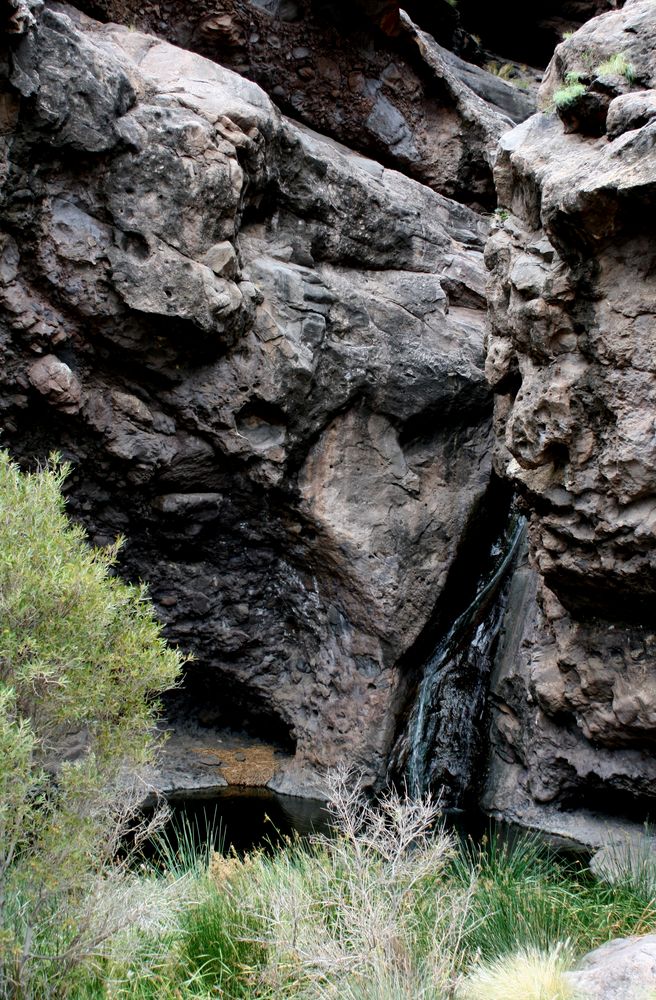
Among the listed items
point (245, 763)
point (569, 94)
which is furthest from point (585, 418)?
point (245, 763)

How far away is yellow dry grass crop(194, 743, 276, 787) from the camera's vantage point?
12.3 m

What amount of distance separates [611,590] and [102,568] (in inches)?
217

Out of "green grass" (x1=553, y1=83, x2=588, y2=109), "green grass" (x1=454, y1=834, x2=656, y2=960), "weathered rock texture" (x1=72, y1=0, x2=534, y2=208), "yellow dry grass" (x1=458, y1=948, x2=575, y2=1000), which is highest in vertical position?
"weathered rock texture" (x1=72, y1=0, x2=534, y2=208)

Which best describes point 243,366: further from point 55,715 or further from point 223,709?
point 55,715

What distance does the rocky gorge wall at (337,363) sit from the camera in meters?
8.47

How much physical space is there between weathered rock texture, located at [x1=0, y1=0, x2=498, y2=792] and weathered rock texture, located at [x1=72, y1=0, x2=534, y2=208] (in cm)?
86

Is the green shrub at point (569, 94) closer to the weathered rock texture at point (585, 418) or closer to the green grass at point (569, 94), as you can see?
the green grass at point (569, 94)

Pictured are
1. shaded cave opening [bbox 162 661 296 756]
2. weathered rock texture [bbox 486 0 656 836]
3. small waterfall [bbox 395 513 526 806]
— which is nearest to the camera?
weathered rock texture [bbox 486 0 656 836]

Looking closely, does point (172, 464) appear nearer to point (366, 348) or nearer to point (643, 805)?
point (366, 348)

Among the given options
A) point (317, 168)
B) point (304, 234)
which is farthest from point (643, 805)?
point (317, 168)

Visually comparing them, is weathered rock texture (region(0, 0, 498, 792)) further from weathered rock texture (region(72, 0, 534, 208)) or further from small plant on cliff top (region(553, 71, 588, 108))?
small plant on cliff top (region(553, 71, 588, 108))

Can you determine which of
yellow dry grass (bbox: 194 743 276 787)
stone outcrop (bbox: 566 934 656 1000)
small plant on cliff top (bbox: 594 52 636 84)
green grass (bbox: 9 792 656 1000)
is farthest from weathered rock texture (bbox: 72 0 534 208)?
stone outcrop (bbox: 566 934 656 1000)

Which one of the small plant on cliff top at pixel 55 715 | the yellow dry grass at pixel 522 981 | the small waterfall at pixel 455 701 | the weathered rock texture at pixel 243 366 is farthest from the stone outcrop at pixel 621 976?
the weathered rock texture at pixel 243 366

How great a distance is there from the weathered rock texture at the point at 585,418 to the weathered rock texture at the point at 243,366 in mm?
2206
